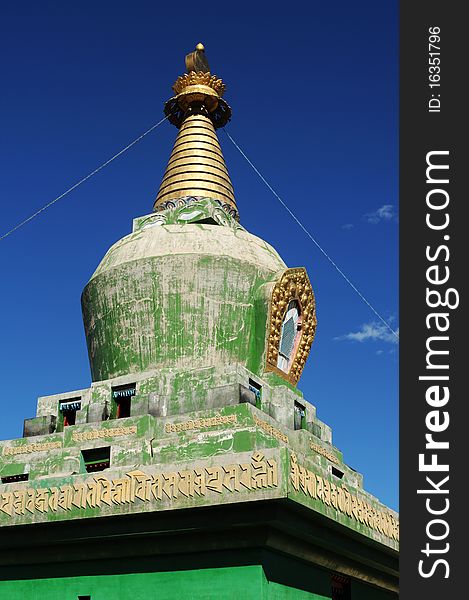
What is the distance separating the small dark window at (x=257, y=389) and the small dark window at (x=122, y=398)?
2.56 metres

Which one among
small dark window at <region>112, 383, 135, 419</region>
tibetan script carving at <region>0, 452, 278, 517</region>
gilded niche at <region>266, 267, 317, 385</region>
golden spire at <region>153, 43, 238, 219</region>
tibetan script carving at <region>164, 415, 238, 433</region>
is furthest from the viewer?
golden spire at <region>153, 43, 238, 219</region>

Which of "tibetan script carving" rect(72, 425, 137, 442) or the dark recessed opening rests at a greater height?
the dark recessed opening

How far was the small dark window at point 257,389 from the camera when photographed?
16.8 metres

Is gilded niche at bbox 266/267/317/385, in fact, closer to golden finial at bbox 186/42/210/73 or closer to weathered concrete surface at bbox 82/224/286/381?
weathered concrete surface at bbox 82/224/286/381

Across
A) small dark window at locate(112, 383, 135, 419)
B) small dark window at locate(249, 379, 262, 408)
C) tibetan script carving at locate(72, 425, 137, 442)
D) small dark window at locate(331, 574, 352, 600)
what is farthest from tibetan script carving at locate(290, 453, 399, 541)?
small dark window at locate(112, 383, 135, 419)

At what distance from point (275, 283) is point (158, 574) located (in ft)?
25.6

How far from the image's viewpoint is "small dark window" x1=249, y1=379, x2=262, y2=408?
16.8 metres

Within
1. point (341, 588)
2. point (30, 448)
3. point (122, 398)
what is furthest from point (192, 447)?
point (341, 588)

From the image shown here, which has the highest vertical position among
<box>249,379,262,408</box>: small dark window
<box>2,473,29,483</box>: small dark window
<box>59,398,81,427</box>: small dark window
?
<box>249,379,262,408</box>: small dark window

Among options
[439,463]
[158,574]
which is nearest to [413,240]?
[439,463]

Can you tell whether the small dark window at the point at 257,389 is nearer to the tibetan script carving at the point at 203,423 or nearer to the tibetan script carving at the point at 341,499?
the tibetan script carving at the point at 203,423

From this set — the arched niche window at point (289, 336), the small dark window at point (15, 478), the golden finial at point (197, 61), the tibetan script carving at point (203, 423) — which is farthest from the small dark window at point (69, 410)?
the golden finial at point (197, 61)

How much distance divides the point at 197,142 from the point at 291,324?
6.48m

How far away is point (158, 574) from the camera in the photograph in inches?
518
